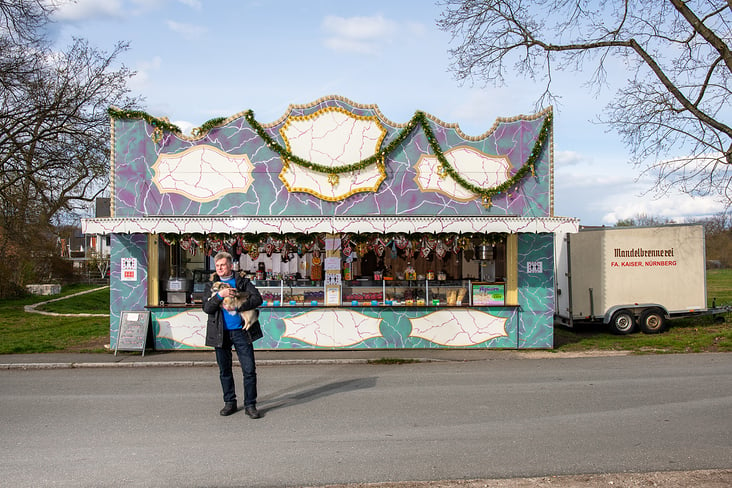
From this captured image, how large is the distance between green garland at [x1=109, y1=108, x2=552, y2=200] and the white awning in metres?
1.19

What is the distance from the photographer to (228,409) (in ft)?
23.5

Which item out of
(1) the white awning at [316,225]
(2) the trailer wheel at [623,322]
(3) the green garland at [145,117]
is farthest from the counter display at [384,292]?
(2) the trailer wheel at [623,322]

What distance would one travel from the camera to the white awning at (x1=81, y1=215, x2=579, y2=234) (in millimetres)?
11484

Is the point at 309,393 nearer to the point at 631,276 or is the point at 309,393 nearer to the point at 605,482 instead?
the point at 605,482

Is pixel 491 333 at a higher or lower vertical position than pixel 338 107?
lower

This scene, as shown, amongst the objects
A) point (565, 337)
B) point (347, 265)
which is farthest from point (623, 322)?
point (347, 265)

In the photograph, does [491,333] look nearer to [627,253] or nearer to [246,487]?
[627,253]

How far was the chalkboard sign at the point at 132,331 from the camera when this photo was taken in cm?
1177

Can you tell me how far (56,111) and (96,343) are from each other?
35.3 ft

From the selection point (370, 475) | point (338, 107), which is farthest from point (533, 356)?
point (370, 475)

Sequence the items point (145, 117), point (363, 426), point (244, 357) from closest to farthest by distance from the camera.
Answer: point (363, 426), point (244, 357), point (145, 117)

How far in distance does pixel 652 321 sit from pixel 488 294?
589cm

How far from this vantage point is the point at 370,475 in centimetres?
513

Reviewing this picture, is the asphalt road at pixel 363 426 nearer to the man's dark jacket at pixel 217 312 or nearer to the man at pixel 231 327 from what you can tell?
the man at pixel 231 327
